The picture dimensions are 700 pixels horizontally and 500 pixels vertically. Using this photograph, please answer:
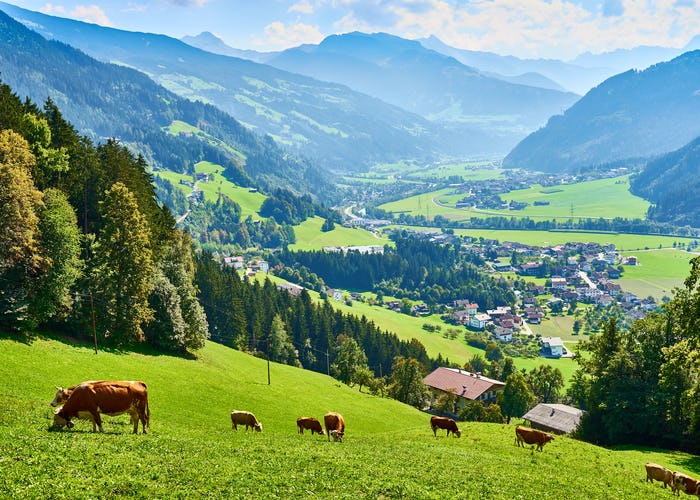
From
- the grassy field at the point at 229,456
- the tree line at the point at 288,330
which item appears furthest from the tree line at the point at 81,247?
→ the tree line at the point at 288,330

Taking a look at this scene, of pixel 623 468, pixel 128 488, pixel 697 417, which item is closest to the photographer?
pixel 128 488

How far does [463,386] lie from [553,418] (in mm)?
23915

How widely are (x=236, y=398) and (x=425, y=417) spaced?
1234 inches

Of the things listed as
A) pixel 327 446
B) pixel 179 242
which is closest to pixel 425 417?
pixel 327 446

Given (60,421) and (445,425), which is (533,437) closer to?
(445,425)

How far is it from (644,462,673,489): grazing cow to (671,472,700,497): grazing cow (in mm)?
605

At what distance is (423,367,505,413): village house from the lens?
364 ft

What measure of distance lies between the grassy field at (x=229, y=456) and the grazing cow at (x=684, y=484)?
45.5 inches

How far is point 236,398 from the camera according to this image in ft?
156

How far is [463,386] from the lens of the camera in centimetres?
11412

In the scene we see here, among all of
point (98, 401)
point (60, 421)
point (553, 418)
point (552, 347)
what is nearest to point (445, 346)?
point (552, 347)

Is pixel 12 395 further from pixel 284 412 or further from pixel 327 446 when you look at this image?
pixel 284 412

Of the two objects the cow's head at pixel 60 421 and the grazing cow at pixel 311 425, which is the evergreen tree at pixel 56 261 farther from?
the grazing cow at pixel 311 425

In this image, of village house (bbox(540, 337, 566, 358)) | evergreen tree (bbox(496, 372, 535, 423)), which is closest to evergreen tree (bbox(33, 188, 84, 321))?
evergreen tree (bbox(496, 372, 535, 423))
